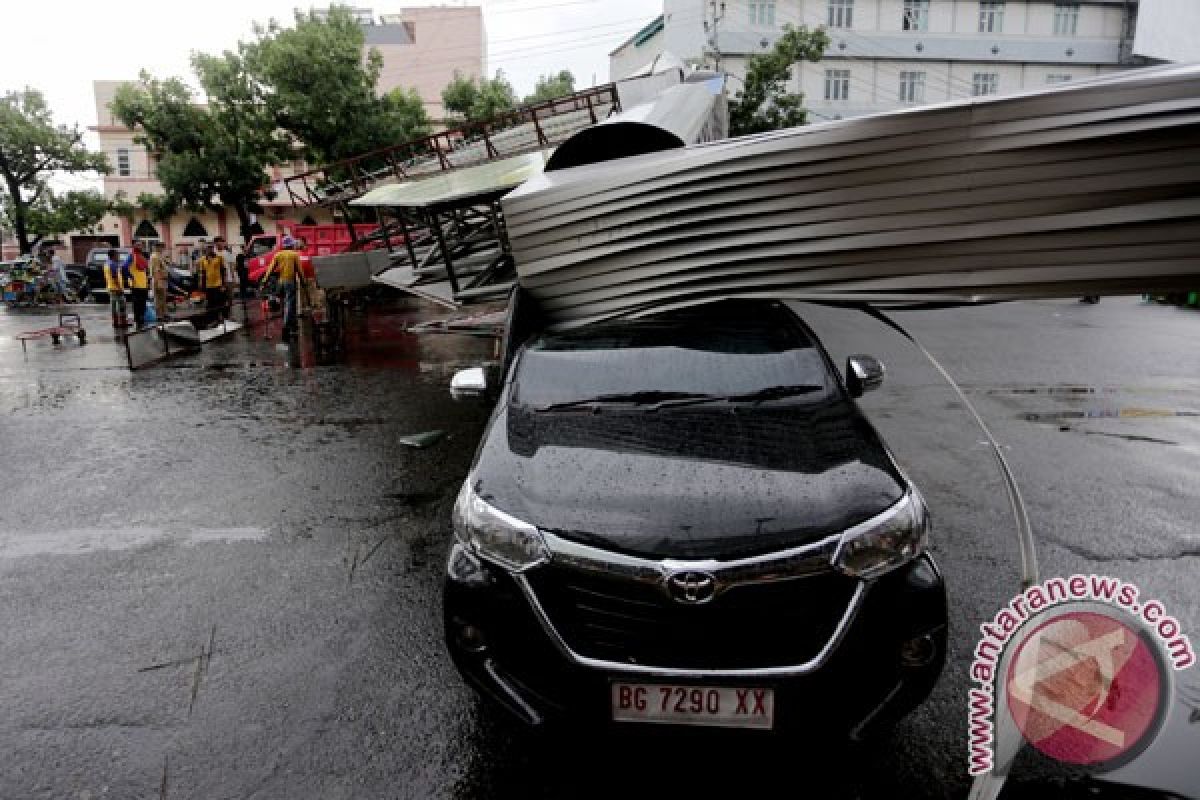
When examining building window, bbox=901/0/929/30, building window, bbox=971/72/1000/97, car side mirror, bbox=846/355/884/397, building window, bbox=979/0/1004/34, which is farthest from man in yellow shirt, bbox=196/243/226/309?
building window, bbox=979/0/1004/34

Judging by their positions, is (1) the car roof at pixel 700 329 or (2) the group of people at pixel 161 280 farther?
(2) the group of people at pixel 161 280

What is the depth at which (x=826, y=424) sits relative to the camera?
310 centimetres

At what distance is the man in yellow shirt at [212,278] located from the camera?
56.9 feet

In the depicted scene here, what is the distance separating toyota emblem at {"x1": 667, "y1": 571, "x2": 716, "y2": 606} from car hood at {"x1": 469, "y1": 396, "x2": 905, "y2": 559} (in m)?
0.07

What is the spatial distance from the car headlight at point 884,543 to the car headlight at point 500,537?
35.7 inches

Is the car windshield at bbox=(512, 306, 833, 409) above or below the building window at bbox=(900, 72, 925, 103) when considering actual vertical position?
below

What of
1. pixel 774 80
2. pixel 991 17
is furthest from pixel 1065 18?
pixel 774 80

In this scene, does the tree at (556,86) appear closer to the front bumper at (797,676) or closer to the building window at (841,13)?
the building window at (841,13)

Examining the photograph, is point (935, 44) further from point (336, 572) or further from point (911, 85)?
point (336, 572)

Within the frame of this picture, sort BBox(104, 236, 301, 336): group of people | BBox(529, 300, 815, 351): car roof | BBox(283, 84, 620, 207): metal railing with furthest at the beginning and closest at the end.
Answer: BBox(104, 236, 301, 336): group of people
BBox(283, 84, 620, 207): metal railing
BBox(529, 300, 815, 351): car roof

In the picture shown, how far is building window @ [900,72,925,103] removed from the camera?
41094mm

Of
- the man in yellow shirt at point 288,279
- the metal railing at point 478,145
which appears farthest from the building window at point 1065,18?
the man in yellow shirt at point 288,279

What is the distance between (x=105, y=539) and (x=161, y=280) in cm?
1344

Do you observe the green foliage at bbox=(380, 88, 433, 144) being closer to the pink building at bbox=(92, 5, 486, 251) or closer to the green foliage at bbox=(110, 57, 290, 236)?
the green foliage at bbox=(110, 57, 290, 236)
